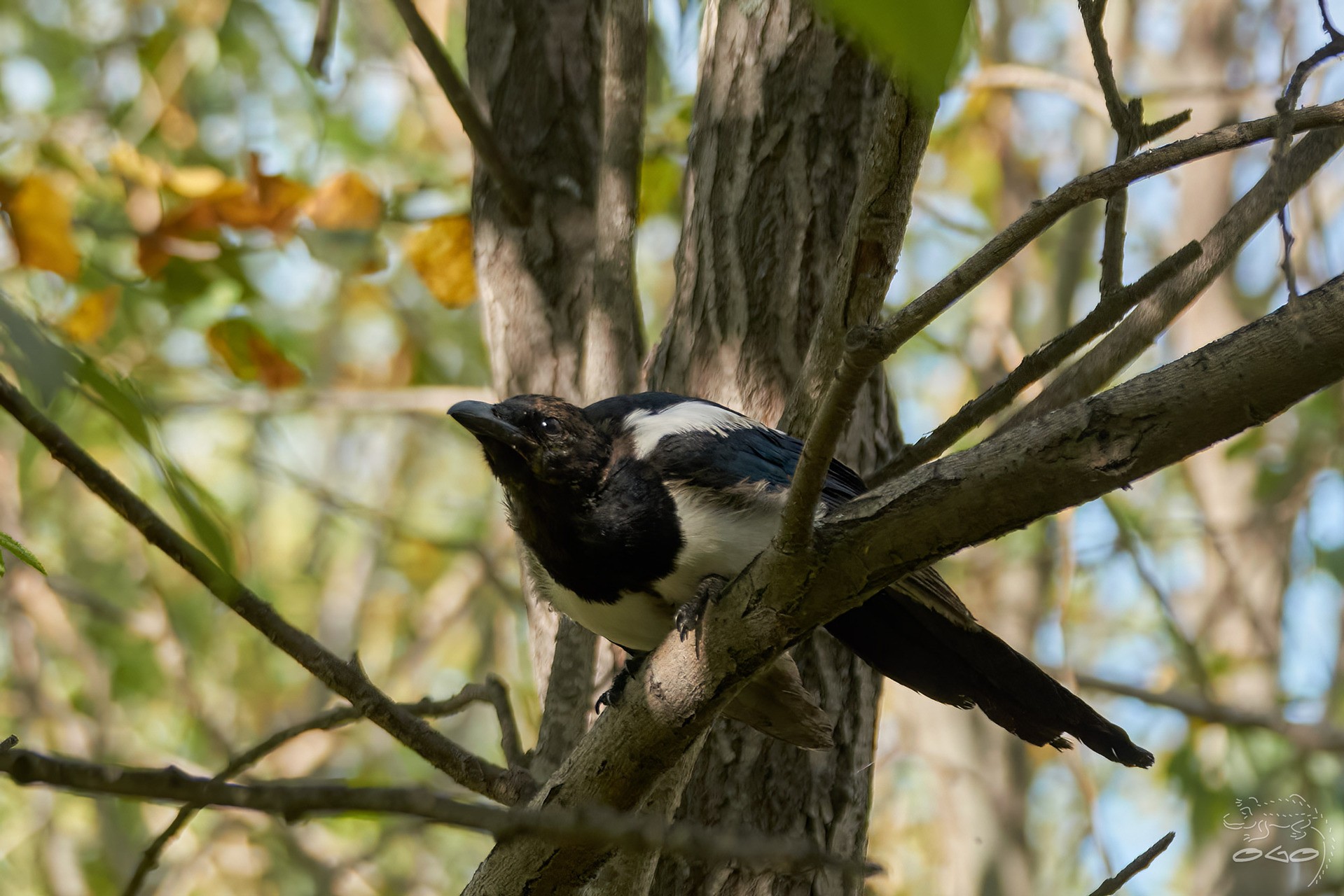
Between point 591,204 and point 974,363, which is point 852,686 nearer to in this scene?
point 591,204

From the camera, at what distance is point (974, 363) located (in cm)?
731

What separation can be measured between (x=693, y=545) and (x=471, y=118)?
4.68 ft

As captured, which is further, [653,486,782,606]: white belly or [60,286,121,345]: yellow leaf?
[60,286,121,345]: yellow leaf

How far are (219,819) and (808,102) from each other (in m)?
5.81

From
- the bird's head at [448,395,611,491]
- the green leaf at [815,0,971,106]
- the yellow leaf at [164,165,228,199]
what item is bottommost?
the green leaf at [815,0,971,106]

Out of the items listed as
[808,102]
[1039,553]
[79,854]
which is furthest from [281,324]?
[79,854]

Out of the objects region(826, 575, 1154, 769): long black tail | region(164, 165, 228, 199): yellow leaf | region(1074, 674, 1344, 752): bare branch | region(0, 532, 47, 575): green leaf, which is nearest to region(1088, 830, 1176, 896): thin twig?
region(826, 575, 1154, 769): long black tail

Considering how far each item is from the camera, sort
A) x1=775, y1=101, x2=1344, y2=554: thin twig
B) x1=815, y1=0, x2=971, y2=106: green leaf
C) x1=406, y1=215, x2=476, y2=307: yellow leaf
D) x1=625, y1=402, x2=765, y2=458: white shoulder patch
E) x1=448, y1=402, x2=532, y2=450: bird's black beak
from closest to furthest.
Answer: x1=815, y1=0, x2=971, y2=106: green leaf → x1=775, y1=101, x2=1344, y2=554: thin twig → x1=625, y1=402, x2=765, y2=458: white shoulder patch → x1=448, y1=402, x2=532, y2=450: bird's black beak → x1=406, y1=215, x2=476, y2=307: yellow leaf

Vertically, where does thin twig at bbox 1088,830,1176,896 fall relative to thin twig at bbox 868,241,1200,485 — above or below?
below

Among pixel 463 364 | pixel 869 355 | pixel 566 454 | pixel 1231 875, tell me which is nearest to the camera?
pixel 869 355

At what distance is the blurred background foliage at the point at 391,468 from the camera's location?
15.0 ft

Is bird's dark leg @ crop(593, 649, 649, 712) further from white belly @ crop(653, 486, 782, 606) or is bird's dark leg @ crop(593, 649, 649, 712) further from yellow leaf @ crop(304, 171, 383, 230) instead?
yellow leaf @ crop(304, 171, 383, 230)

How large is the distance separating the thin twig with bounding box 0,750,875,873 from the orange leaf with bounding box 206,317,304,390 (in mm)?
2475

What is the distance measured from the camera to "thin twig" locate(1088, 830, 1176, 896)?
2068mm
